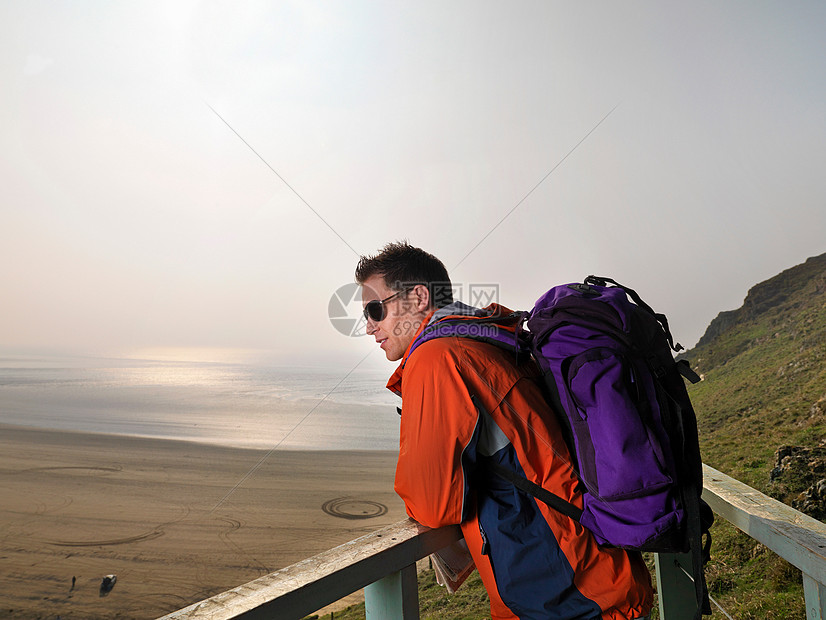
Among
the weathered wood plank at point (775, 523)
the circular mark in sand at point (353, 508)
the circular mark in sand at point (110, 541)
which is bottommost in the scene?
the weathered wood plank at point (775, 523)

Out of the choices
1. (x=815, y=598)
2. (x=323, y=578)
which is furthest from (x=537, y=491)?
(x=815, y=598)

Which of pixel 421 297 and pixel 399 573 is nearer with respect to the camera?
pixel 399 573

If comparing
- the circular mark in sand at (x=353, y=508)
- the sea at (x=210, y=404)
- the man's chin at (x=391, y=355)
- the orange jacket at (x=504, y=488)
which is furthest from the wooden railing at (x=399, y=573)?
the sea at (x=210, y=404)

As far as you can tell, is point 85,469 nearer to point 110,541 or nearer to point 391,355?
point 110,541

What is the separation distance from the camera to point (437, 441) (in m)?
1.44

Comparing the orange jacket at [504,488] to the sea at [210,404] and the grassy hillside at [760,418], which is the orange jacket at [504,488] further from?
the sea at [210,404]

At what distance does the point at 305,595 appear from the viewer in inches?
43.4

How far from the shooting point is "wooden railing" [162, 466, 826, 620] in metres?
1.05

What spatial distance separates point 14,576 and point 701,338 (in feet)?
187

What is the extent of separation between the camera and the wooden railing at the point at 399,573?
1.05 m

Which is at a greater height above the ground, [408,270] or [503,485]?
[408,270]

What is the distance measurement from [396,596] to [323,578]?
1.12 feet

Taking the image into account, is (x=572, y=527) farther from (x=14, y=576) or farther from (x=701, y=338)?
(x=701, y=338)

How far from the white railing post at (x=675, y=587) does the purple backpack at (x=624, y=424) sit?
0.60 meters
